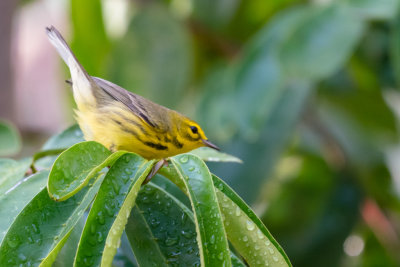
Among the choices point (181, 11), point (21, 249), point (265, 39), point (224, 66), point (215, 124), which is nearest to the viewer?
point (21, 249)

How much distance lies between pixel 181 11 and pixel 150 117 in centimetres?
234

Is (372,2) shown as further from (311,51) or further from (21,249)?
(21,249)

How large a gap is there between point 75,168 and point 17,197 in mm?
253

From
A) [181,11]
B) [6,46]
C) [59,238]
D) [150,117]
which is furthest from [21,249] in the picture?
[181,11]

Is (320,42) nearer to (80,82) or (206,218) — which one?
(80,82)

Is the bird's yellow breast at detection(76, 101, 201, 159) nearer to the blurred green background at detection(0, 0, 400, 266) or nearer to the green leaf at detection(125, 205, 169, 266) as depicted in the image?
the green leaf at detection(125, 205, 169, 266)

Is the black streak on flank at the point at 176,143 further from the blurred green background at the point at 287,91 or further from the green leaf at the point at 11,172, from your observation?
the blurred green background at the point at 287,91

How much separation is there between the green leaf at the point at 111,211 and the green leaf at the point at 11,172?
0.36m

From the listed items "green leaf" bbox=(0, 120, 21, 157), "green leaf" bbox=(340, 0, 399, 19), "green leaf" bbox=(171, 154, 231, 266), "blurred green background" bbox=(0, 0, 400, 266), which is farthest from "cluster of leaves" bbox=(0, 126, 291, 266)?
"green leaf" bbox=(340, 0, 399, 19)

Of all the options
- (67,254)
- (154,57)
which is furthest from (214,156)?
(154,57)

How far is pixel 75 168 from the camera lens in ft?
3.58

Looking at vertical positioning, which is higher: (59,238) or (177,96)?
(59,238)

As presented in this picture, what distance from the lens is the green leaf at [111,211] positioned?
100cm

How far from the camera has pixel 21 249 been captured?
1080 mm
